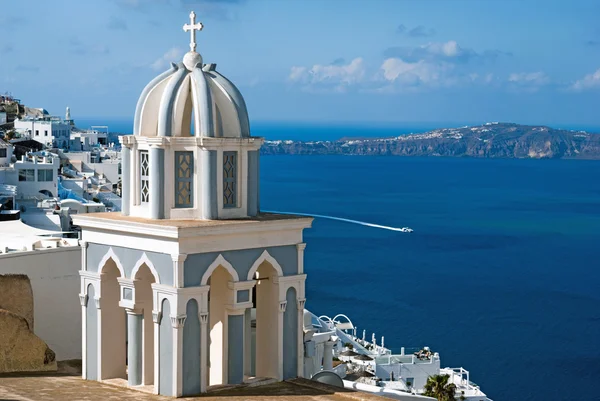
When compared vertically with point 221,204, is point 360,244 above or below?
below

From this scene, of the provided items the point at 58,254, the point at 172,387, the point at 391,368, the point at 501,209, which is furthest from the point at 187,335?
the point at 501,209

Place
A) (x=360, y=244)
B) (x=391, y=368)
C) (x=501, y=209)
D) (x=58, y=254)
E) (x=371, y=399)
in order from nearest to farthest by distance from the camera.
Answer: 1. (x=371, y=399)
2. (x=58, y=254)
3. (x=391, y=368)
4. (x=360, y=244)
5. (x=501, y=209)

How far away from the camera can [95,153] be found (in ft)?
253

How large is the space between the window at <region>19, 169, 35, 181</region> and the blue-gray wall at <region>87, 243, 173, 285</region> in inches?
1586

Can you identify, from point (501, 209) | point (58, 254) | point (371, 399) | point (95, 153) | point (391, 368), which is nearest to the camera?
point (371, 399)

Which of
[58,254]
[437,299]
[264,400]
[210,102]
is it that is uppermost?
[210,102]

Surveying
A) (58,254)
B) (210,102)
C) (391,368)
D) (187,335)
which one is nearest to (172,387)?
(187,335)

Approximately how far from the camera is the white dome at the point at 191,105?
1286 cm

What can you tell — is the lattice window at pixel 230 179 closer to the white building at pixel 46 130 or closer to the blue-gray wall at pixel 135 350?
the blue-gray wall at pixel 135 350

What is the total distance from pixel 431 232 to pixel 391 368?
2998 inches

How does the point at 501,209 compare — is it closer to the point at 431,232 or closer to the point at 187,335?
the point at 431,232

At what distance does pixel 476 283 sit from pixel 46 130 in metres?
32.8

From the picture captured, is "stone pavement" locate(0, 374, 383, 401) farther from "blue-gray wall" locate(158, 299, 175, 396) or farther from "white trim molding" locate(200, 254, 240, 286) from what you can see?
"white trim molding" locate(200, 254, 240, 286)

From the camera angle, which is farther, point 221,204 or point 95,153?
point 95,153
